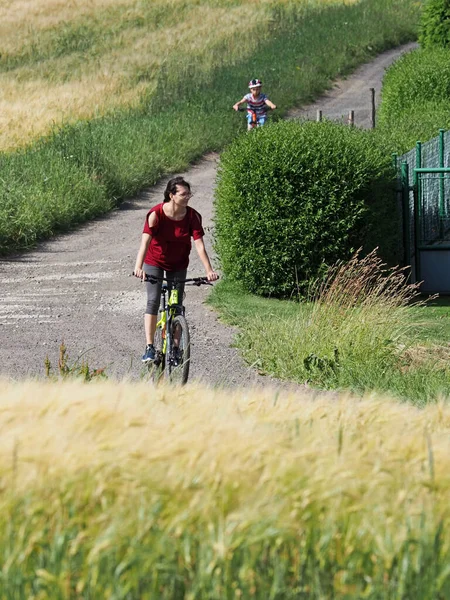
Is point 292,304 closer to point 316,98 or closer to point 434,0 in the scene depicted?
point 434,0

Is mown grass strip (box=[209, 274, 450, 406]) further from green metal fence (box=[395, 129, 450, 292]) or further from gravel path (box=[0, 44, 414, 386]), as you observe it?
green metal fence (box=[395, 129, 450, 292])

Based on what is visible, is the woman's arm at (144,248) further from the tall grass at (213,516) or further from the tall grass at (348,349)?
the tall grass at (213,516)

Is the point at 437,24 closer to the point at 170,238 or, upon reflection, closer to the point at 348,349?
the point at 348,349

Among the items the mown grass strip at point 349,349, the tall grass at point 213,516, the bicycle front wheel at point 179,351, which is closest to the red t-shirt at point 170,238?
the bicycle front wheel at point 179,351

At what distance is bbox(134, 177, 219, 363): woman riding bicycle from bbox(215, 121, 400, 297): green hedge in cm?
408

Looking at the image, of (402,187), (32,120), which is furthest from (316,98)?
(402,187)

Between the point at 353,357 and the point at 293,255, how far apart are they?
3283 millimetres

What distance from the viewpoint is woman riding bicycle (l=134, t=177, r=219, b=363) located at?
8.27 meters

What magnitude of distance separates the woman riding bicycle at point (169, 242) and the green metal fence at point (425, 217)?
5739 millimetres

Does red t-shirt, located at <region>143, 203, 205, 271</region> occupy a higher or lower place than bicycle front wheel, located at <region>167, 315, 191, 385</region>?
higher

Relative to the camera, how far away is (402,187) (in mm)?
13625

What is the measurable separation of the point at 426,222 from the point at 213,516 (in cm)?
1135

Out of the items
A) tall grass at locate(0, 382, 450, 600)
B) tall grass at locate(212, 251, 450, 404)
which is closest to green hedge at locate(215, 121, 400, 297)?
tall grass at locate(212, 251, 450, 404)

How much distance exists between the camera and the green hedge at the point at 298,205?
1250 cm
